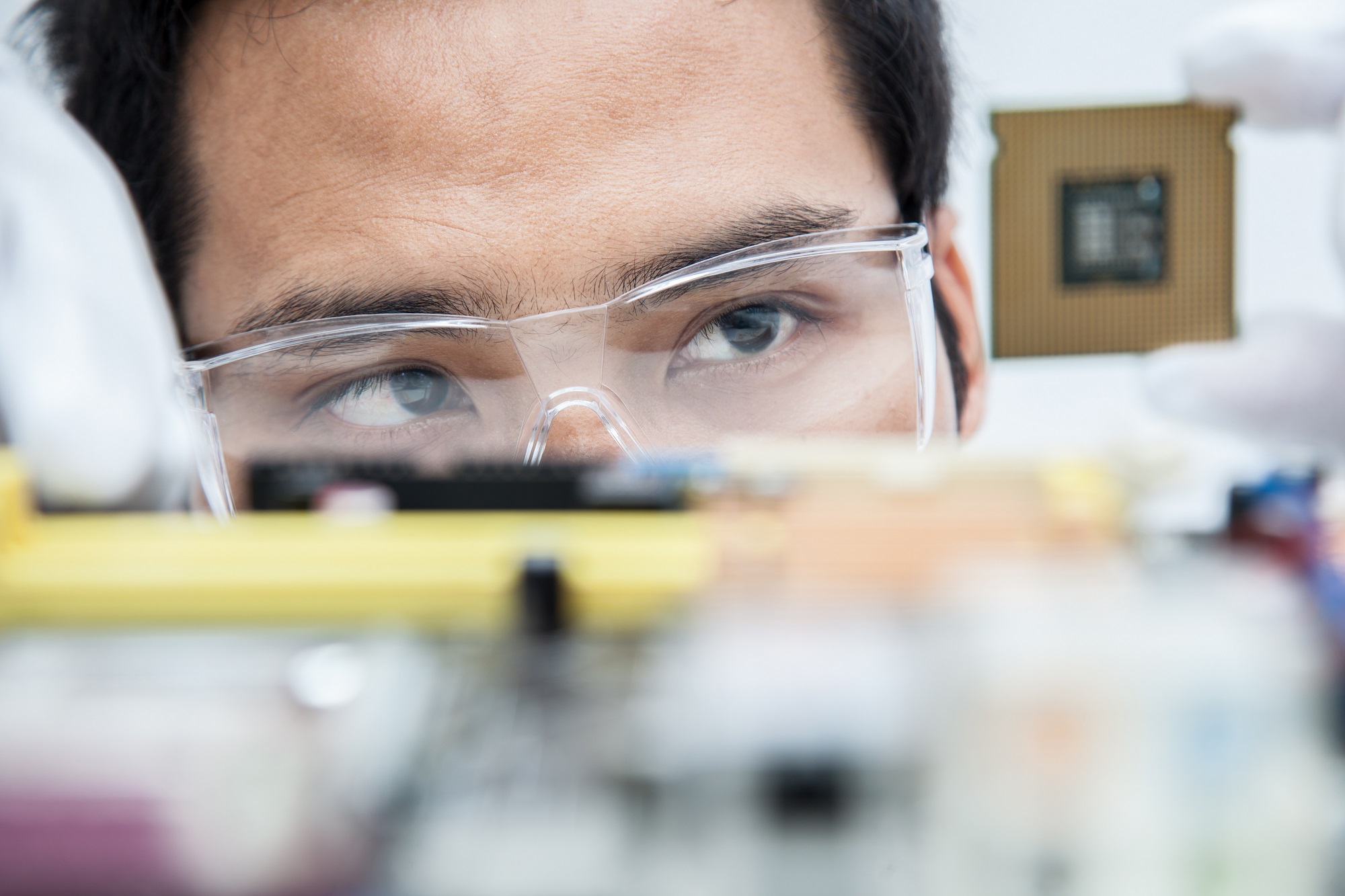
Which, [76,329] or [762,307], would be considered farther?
[762,307]

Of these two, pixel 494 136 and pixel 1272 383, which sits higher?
pixel 494 136

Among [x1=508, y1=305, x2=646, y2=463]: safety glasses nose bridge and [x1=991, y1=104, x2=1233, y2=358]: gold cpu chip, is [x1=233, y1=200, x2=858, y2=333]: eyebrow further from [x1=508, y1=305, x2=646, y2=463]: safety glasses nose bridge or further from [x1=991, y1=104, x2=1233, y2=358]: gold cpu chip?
[x1=991, y1=104, x2=1233, y2=358]: gold cpu chip

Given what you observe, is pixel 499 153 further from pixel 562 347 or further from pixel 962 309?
pixel 962 309

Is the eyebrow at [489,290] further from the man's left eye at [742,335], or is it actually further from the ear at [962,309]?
the ear at [962,309]

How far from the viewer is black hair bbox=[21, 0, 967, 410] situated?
115 centimetres

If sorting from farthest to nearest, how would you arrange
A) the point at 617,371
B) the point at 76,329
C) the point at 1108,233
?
the point at 1108,233 → the point at 617,371 → the point at 76,329

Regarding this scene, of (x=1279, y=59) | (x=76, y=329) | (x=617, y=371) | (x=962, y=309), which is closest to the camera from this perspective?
(x=76, y=329)

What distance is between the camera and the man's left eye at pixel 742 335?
1.06 metres

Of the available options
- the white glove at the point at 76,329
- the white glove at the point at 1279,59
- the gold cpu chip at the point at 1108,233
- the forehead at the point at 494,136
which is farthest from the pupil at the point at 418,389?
the white glove at the point at 1279,59

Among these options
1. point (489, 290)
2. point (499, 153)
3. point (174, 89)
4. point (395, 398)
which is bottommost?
point (395, 398)

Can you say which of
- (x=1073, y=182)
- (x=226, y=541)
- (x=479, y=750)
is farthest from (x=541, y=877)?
(x=1073, y=182)

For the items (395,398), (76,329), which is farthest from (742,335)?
(76,329)

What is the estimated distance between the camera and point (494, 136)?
0.97m

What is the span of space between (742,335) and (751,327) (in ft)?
0.05
